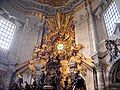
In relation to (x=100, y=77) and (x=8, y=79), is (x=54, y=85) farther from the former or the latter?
(x=8, y=79)

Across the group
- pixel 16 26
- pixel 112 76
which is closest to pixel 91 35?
pixel 112 76

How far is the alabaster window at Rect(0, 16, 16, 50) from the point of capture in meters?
12.5

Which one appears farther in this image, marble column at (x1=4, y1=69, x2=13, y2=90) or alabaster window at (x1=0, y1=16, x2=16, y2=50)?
alabaster window at (x1=0, y1=16, x2=16, y2=50)

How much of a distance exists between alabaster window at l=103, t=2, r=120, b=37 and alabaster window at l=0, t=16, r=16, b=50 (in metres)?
6.56

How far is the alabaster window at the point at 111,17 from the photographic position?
36.0 feet

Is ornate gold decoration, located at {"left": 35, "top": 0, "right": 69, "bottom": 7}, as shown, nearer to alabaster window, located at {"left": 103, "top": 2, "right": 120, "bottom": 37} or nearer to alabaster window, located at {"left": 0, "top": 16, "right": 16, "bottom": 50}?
alabaster window, located at {"left": 0, "top": 16, "right": 16, "bottom": 50}

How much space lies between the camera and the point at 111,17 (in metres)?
11.5

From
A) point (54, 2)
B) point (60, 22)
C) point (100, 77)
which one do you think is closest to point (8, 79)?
point (100, 77)

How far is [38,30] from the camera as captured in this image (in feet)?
48.4

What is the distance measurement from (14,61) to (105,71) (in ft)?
18.4

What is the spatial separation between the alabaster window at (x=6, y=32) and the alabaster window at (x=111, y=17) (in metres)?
6.56

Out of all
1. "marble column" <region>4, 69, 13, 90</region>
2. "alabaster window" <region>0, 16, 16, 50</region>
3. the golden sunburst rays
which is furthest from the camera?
the golden sunburst rays

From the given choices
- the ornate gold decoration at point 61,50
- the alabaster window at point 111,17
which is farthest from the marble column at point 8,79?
the alabaster window at point 111,17

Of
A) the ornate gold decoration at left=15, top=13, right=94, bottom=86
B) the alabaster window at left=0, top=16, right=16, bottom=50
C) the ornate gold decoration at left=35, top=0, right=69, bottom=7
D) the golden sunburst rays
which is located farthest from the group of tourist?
the ornate gold decoration at left=35, top=0, right=69, bottom=7
